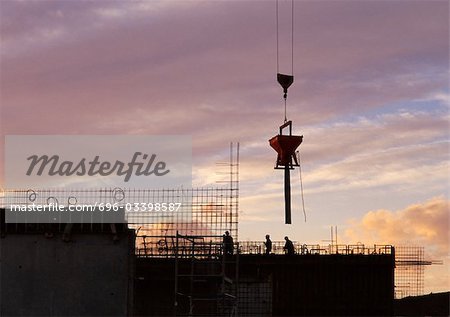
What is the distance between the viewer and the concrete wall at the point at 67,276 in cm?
3781

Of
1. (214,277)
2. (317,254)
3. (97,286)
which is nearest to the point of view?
(97,286)

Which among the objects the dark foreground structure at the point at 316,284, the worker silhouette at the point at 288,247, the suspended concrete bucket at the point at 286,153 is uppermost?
the suspended concrete bucket at the point at 286,153

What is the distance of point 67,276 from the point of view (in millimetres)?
37969

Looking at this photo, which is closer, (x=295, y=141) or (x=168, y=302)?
(x=295, y=141)

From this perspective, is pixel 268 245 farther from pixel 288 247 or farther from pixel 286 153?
pixel 286 153

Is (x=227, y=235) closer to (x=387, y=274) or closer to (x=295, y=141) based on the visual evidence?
(x=295, y=141)

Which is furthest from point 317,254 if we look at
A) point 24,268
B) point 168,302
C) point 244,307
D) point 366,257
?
point 24,268

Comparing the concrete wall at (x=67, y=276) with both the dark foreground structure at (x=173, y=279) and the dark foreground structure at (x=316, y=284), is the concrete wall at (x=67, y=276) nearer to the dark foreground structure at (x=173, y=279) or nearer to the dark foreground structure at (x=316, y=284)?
the dark foreground structure at (x=173, y=279)

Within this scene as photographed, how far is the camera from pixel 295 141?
39.6m

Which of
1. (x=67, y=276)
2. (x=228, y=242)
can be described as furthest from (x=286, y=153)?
(x=67, y=276)

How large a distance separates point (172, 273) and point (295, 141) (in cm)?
823

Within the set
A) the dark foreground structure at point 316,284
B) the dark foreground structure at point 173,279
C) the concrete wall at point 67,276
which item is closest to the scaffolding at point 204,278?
the dark foreground structure at point 173,279

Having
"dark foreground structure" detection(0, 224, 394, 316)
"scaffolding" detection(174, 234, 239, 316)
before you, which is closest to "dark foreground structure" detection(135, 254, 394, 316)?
"dark foreground structure" detection(0, 224, 394, 316)

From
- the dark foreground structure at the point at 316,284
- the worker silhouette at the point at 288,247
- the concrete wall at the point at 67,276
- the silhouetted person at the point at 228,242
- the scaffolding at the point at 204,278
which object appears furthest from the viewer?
the worker silhouette at the point at 288,247
